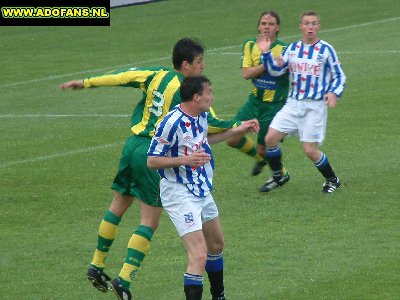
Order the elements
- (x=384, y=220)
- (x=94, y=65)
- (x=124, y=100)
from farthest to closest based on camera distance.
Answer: (x=94, y=65), (x=124, y=100), (x=384, y=220)

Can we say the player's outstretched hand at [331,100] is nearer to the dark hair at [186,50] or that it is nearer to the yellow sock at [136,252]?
the dark hair at [186,50]

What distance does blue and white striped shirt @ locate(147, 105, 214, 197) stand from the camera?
367 inches

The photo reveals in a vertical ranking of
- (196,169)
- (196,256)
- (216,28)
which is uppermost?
(196,169)

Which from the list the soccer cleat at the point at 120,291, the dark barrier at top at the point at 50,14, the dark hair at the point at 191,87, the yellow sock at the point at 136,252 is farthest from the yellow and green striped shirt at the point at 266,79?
the dark barrier at top at the point at 50,14

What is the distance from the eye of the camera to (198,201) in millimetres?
9453

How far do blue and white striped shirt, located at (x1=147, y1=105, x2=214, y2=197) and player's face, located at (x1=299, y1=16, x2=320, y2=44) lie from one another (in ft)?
15.0

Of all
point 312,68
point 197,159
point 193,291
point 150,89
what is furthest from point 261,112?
point 193,291

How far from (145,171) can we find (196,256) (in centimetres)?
127

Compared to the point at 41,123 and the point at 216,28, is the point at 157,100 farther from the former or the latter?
the point at 216,28

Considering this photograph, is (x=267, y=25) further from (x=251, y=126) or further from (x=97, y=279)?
(x=97, y=279)

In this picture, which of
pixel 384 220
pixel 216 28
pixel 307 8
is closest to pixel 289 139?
pixel 384 220

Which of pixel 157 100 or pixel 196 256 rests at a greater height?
pixel 157 100

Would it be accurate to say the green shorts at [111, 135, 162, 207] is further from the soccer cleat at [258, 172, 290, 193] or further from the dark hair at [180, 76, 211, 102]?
the soccer cleat at [258, 172, 290, 193]

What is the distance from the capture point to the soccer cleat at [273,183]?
14188mm
